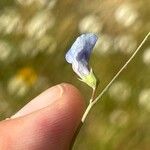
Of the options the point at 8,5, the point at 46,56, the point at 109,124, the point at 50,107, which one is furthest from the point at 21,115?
the point at 8,5

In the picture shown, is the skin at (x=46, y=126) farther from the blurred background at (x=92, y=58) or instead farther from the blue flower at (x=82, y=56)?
the blurred background at (x=92, y=58)

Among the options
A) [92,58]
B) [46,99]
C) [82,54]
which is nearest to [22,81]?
[92,58]

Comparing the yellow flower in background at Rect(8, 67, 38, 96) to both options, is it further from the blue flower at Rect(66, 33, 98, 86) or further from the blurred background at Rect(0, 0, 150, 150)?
the blue flower at Rect(66, 33, 98, 86)

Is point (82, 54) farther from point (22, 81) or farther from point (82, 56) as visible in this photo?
point (22, 81)

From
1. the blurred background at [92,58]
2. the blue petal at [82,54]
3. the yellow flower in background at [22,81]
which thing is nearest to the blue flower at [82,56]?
the blue petal at [82,54]

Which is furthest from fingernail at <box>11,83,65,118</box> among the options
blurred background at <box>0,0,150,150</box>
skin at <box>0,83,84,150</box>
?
blurred background at <box>0,0,150,150</box>

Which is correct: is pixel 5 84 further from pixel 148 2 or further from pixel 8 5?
pixel 148 2

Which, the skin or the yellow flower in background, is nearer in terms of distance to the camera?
the skin
